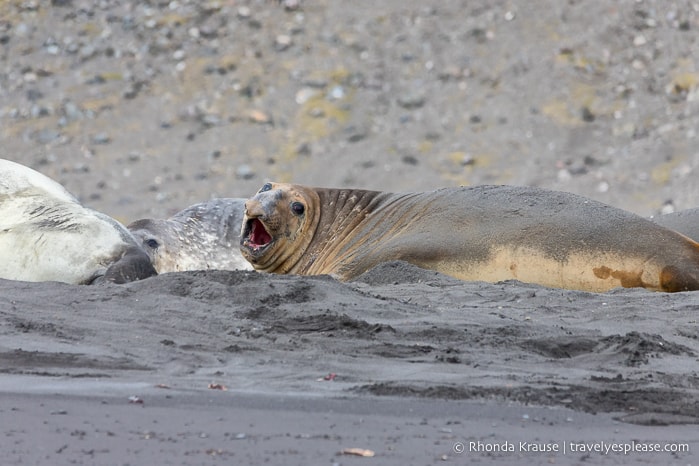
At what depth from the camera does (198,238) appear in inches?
378

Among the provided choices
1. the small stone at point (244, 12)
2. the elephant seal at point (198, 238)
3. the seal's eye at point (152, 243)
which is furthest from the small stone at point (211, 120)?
the seal's eye at point (152, 243)

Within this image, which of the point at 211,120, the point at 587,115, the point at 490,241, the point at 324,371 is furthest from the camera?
the point at 211,120

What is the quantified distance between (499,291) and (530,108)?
11133 millimetres

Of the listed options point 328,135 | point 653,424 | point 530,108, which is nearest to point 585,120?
point 530,108

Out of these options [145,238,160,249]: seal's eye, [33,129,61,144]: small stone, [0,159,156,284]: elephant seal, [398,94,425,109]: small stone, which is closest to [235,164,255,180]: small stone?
[398,94,425,109]: small stone

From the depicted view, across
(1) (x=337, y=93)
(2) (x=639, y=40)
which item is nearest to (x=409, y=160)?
(1) (x=337, y=93)

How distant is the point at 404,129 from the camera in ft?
55.7

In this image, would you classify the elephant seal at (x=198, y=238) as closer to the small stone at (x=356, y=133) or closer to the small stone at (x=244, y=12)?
the small stone at (x=356, y=133)

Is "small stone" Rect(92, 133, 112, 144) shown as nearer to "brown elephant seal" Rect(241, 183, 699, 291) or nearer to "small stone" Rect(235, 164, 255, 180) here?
"small stone" Rect(235, 164, 255, 180)

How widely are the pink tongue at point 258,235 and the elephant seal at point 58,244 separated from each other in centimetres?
160

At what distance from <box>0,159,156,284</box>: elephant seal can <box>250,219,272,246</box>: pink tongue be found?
160 centimetres

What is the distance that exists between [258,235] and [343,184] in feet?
23.4

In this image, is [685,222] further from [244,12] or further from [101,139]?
[244,12]

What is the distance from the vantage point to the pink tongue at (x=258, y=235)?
28.6 feet
